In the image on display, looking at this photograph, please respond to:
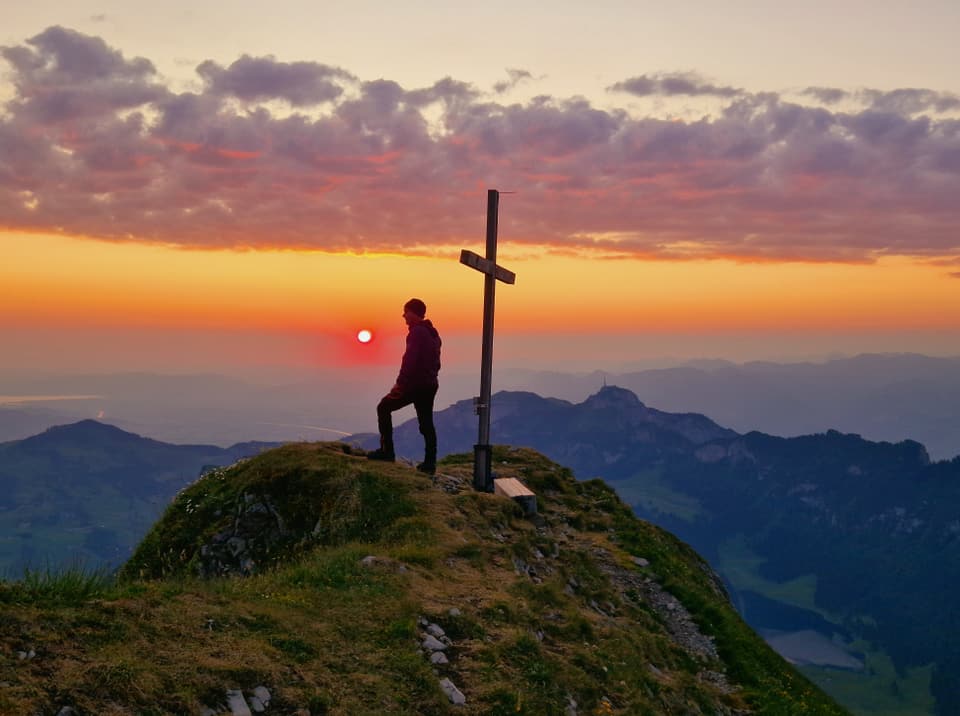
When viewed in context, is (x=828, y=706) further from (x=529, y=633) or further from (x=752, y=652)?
(x=529, y=633)

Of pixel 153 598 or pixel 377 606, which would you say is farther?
pixel 377 606

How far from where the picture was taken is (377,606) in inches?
512

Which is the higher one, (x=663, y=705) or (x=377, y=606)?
(x=377, y=606)

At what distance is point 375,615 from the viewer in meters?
12.7

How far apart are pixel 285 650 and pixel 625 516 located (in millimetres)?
20622

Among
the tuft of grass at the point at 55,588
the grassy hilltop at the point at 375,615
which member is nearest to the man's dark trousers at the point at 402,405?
the grassy hilltop at the point at 375,615

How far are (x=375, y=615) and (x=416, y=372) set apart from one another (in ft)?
32.3

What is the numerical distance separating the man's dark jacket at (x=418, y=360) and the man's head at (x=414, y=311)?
0.17m

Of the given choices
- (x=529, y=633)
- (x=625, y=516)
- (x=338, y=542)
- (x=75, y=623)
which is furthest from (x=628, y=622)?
(x=75, y=623)

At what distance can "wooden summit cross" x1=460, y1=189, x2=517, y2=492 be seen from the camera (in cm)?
2414

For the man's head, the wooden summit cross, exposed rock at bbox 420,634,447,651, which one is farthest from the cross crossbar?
exposed rock at bbox 420,634,447,651

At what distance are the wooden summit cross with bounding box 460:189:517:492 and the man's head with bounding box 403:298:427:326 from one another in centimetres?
245

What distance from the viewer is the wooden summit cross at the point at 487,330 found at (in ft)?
79.2

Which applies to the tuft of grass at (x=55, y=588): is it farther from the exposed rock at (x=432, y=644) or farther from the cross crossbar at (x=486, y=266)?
the cross crossbar at (x=486, y=266)
